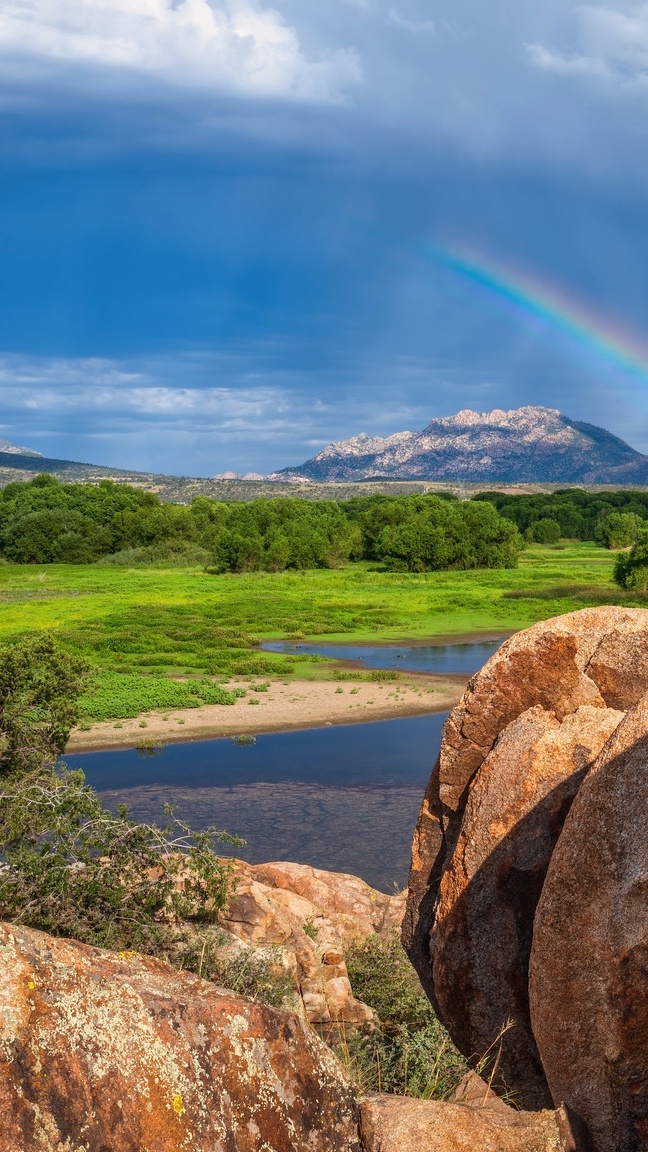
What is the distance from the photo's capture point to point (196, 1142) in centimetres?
416

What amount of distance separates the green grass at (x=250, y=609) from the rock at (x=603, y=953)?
39.3 m

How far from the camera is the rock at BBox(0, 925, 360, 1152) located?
3934 mm

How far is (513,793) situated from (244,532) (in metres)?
121

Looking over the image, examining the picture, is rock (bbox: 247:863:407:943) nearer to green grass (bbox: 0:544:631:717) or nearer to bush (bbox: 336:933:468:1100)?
bush (bbox: 336:933:468:1100)

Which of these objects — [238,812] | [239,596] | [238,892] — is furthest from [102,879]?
[239,596]

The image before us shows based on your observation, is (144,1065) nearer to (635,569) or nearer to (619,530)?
(635,569)

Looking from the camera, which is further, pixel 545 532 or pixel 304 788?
pixel 545 532

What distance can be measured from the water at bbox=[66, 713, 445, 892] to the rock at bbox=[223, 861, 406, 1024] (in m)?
4.21

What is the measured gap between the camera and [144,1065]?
414 cm

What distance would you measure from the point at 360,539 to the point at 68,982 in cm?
12883

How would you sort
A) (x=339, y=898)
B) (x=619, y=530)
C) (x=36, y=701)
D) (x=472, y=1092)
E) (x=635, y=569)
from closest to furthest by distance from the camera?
1. (x=472, y=1092)
2. (x=339, y=898)
3. (x=36, y=701)
4. (x=635, y=569)
5. (x=619, y=530)

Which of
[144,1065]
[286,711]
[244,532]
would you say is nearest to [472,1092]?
[144,1065]

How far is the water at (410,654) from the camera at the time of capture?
55.5 metres

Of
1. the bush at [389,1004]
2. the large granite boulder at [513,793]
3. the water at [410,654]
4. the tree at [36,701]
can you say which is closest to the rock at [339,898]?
the bush at [389,1004]
